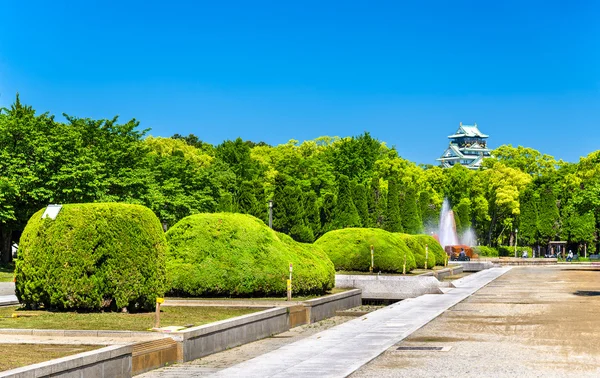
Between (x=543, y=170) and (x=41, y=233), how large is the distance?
12449cm

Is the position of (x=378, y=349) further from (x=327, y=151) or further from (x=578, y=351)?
(x=327, y=151)

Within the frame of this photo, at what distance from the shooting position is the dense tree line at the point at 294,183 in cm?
4819

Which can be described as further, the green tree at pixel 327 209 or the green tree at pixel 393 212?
the green tree at pixel 327 209

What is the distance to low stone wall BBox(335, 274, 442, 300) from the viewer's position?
35.7m

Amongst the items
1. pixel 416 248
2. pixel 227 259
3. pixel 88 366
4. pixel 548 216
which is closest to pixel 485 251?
pixel 548 216

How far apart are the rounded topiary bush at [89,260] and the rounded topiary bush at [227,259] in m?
4.93

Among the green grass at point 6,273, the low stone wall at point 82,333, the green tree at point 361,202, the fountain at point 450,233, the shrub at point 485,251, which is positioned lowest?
the low stone wall at point 82,333

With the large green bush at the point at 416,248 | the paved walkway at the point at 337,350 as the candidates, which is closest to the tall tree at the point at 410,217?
the large green bush at the point at 416,248

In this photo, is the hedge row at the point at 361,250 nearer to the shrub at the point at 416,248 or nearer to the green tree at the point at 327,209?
the shrub at the point at 416,248

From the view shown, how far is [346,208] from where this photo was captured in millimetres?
98062

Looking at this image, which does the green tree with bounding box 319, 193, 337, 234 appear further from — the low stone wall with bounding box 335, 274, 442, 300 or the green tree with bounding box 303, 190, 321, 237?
the low stone wall with bounding box 335, 274, 442, 300

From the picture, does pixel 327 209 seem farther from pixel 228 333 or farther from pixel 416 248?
pixel 228 333

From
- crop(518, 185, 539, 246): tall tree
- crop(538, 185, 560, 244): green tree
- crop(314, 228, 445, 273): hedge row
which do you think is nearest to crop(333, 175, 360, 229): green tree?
crop(518, 185, 539, 246): tall tree

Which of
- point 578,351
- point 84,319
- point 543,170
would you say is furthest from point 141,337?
point 543,170
